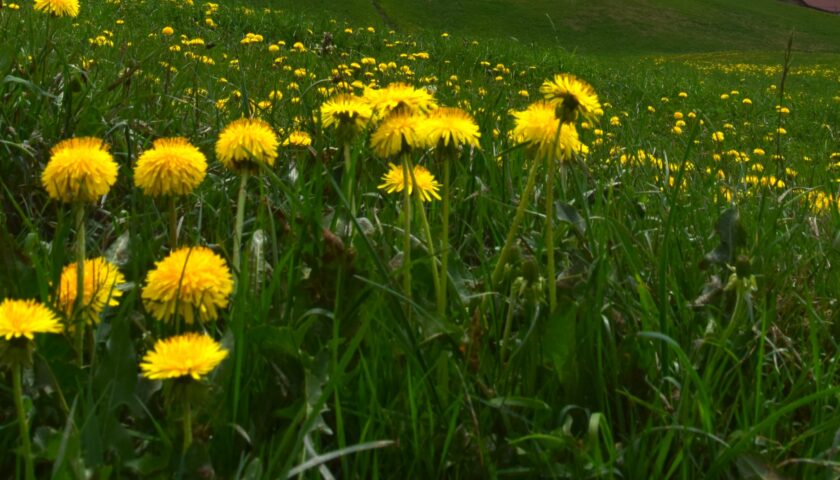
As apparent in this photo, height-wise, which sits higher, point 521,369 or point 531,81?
point 531,81

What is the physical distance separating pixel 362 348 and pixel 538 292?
325mm

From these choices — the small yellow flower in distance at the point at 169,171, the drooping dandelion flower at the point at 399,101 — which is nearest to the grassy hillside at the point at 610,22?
the drooping dandelion flower at the point at 399,101

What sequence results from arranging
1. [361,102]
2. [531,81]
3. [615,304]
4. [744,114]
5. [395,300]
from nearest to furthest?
[395,300]
[615,304]
[361,102]
[531,81]
[744,114]

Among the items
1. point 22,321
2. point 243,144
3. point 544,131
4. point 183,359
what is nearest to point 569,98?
point 544,131

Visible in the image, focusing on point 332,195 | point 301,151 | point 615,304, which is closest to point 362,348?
point 615,304

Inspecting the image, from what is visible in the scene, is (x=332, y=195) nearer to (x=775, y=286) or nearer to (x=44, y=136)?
(x=44, y=136)

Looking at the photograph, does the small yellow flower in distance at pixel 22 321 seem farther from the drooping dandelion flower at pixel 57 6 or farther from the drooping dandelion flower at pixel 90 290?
the drooping dandelion flower at pixel 57 6

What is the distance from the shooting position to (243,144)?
53.4 inches

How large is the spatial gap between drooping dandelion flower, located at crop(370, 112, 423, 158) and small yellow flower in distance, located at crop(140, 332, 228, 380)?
529mm

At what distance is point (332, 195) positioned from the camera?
6.95 ft

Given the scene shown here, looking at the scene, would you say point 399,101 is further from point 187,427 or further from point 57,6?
point 57,6

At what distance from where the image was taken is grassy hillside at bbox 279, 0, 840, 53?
31.4 meters

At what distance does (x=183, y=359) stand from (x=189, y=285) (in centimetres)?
19

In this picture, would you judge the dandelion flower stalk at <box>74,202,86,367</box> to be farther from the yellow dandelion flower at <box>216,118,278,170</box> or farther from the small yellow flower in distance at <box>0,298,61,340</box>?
the yellow dandelion flower at <box>216,118,278,170</box>
